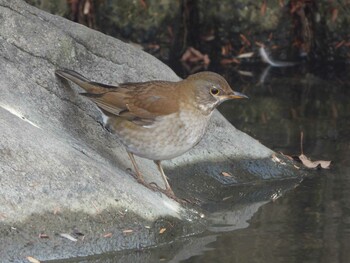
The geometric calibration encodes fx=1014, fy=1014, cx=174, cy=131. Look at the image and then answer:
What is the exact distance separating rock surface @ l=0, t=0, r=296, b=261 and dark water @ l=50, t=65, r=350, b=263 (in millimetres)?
226

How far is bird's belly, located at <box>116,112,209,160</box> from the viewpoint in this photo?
788 centimetres

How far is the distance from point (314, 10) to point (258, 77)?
1399mm

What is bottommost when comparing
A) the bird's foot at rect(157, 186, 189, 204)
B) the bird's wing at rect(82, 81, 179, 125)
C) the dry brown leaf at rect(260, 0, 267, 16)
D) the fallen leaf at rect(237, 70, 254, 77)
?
the fallen leaf at rect(237, 70, 254, 77)

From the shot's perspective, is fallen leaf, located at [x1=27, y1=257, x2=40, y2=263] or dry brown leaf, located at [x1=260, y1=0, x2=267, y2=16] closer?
fallen leaf, located at [x1=27, y1=257, x2=40, y2=263]

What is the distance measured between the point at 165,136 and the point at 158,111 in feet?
0.76

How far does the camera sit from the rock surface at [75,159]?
6.80 m

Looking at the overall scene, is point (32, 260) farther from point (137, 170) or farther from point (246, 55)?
point (246, 55)

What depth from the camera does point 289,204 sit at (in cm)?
822

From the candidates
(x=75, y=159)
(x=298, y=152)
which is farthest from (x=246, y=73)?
(x=75, y=159)

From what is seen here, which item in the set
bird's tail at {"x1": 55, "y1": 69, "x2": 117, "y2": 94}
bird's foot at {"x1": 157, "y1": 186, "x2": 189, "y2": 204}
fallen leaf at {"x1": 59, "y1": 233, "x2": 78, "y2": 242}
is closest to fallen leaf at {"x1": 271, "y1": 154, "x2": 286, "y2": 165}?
bird's foot at {"x1": 157, "y1": 186, "x2": 189, "y2": 204}

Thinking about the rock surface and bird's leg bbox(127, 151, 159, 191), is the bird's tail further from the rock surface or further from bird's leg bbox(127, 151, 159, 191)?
bird's leg bbox(127, 151, 159, 191)

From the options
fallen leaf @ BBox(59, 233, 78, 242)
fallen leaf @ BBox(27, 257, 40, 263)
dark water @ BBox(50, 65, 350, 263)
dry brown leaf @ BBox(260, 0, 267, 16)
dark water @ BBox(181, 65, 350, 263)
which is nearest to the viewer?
fallen leaf @ BBox(27, 257, 40, 263)

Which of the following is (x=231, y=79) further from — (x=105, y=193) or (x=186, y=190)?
(x=105, y=193)

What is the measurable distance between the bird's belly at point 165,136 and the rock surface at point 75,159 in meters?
0.26
